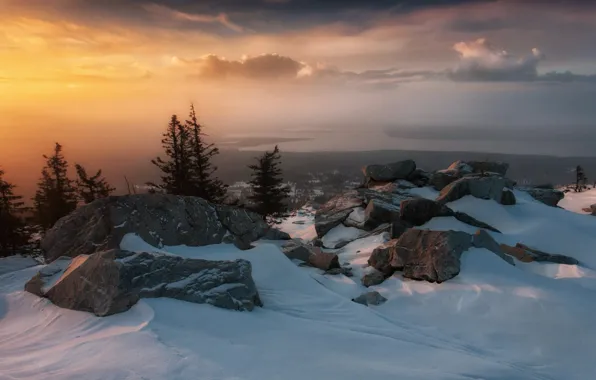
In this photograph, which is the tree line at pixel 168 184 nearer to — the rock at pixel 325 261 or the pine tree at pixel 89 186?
the pine tree at pixel 89 186

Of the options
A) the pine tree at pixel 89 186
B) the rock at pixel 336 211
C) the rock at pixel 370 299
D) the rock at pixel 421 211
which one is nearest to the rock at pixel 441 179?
the rock at pixel 336 211

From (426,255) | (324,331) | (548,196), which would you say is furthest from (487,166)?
(324,331)

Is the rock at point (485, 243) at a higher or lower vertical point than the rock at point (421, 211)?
lower

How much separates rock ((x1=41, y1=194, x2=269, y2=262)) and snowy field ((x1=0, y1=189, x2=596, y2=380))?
24.4 inches

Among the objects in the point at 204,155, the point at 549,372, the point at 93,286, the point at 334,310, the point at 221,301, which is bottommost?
the point at 549,372

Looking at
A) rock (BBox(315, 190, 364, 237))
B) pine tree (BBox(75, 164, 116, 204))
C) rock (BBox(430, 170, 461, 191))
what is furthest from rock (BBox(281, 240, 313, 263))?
pine tree (BBox(75, 164, 116, 204))

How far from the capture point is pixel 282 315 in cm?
968

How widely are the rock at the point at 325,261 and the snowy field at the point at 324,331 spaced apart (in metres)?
0.57

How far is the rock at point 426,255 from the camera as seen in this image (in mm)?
12844

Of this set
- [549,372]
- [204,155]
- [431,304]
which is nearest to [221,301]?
[431,304]

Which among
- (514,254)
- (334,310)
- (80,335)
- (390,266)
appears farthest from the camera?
(514,254)

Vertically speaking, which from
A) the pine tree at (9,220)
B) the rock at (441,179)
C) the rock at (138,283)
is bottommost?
the pine tree at (9,220)

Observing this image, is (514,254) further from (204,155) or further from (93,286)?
(204,155)

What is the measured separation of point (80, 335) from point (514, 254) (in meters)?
16.2
